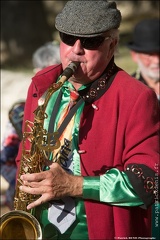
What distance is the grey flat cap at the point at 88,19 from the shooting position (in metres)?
3.11

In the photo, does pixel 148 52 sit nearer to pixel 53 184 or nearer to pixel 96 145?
pixel 96 145

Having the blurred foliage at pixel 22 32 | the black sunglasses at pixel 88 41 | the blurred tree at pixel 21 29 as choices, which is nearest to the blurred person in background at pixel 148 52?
the black sunglasses at pixel 88 41

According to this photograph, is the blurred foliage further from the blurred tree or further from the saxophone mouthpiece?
the saxophone mouthpiece

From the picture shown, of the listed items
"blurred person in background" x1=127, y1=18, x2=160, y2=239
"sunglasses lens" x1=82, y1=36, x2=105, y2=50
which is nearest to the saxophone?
"sunglasses lens" x1=82, y1=36, x2=105, y2=50

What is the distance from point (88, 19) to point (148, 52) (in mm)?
2719

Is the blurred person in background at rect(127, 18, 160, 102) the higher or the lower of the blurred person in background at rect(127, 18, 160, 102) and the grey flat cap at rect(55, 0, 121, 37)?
the lower

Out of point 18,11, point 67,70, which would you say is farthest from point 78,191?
point 18,11

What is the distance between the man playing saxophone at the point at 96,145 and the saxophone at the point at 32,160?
0.08 ft

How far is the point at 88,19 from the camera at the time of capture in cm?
313

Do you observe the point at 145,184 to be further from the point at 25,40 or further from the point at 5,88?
the point at 25,40

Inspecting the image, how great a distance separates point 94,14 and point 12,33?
990 cm

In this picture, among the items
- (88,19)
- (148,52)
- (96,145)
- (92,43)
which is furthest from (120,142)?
(148,52)

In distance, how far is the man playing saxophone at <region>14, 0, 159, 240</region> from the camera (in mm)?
3074

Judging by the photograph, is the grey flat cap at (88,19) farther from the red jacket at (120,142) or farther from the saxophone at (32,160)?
the red jacket at (120,142)
